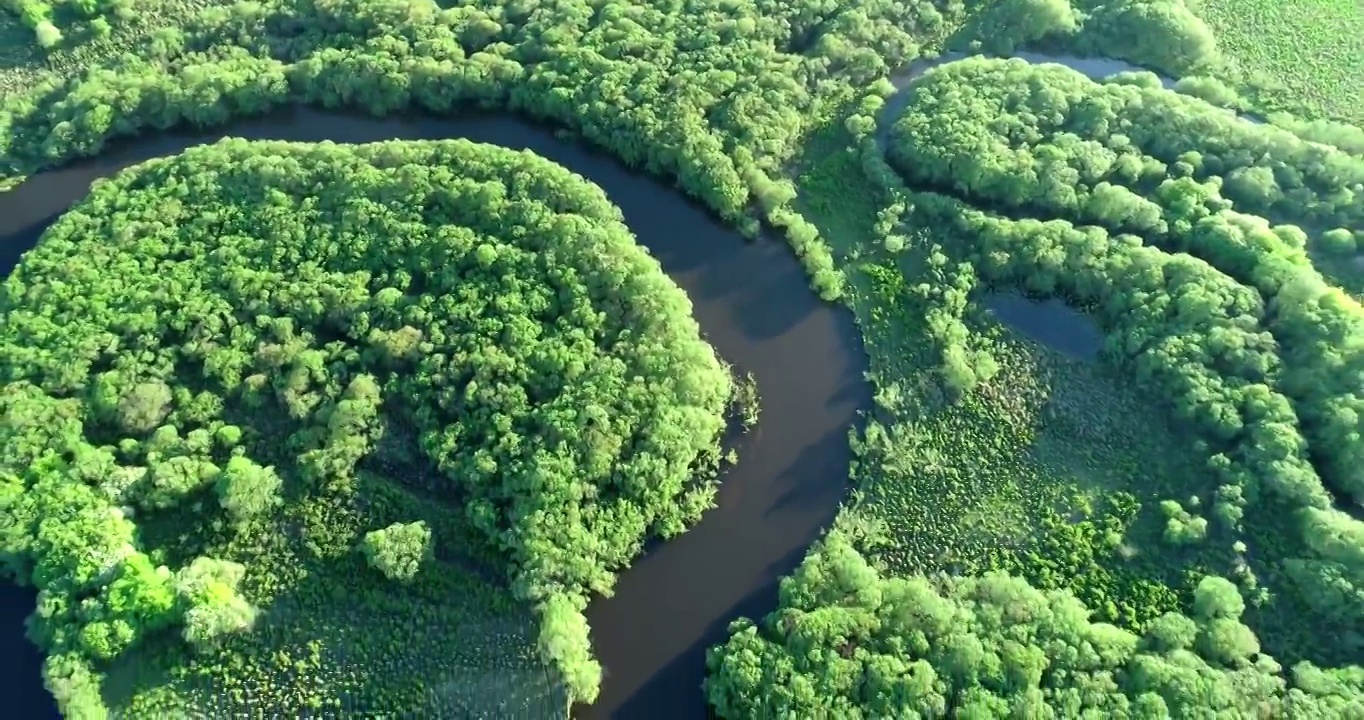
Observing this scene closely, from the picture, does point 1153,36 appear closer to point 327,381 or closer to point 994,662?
point 994,662

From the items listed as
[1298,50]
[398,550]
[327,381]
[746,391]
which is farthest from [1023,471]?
[1298,50]

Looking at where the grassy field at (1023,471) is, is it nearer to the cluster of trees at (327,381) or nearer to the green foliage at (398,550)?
the cluster of trees at (327,381)

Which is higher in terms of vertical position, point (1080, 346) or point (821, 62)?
point (821, 62)

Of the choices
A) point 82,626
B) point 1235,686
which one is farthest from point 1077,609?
point 82,626

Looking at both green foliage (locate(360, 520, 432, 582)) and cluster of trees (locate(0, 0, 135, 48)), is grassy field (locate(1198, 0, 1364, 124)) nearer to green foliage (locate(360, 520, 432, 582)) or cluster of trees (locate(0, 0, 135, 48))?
green foliage (locate(360, 520, 432, 582))

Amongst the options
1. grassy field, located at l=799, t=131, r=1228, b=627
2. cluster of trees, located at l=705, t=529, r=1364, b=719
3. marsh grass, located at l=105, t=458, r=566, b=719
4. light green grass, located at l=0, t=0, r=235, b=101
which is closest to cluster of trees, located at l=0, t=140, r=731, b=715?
marsh grass, located at l=105, t=458, r=566, b=719

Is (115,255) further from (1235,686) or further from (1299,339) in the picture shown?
(1299,339)

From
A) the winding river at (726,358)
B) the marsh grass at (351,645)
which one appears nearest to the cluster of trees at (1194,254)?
the winding river at (726,358)
